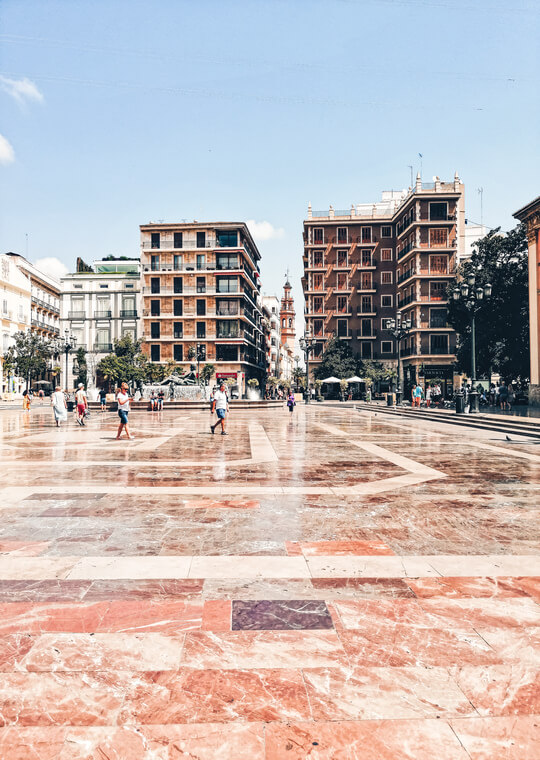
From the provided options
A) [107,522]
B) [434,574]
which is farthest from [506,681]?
[107,522]

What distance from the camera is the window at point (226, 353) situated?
54.9 m

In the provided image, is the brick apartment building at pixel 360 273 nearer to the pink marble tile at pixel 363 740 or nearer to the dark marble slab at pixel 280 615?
the dark marble slab at pixel 280 615

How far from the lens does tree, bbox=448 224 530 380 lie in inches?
1314

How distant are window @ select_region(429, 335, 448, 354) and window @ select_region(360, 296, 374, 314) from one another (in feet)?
31.8

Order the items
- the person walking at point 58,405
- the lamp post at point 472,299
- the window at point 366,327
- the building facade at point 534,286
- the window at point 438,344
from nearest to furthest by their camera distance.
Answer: the person walking at point 58,405
the lamp post at point 472,299
the building facade at point 534,286
the window at point 438,344
the window at point 366,327

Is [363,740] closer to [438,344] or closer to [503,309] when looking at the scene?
[503,309]

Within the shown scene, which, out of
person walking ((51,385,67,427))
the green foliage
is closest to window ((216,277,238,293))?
the green foliage

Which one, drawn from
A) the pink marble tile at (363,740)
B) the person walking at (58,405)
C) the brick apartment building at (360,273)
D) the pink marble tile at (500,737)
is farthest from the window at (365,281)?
the pink marble tile at (363,740)

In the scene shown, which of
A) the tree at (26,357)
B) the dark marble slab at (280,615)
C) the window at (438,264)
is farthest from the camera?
the window at (438,264)

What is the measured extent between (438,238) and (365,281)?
376 inches

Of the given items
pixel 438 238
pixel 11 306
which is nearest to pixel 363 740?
pixel 438 238

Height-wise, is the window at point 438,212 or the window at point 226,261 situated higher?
the window at point 438,212

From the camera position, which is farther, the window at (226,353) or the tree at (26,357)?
the window at (226,353)

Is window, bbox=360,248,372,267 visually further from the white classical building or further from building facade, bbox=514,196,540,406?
the white classical building
